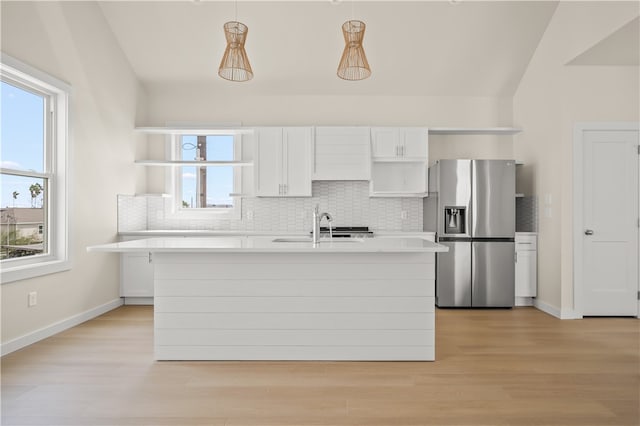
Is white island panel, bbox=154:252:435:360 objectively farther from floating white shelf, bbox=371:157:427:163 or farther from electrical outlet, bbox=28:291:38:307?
floating white shelf, bbox=371:157:427:163

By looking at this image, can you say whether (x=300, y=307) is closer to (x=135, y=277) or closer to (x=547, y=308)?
(x=135, y=277)

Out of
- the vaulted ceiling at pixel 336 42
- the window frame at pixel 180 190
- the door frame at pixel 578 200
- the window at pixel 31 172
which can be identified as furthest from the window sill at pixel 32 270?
the door frame at pixel 578 200

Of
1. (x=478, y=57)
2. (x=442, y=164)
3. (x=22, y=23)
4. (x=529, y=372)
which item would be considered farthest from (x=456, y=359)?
(x=22, y=23)

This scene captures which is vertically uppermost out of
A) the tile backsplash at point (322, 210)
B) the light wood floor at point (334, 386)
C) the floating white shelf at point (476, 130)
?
the floating white shelf at point (476, 130)

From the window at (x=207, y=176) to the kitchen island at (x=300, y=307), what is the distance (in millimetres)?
2698

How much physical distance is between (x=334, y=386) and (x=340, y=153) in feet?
10.7

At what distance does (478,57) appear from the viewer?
17.1 feet

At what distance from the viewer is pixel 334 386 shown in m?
2.68

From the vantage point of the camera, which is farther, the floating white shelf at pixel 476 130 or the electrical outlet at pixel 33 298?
the floating white shelf at pixel 476 130

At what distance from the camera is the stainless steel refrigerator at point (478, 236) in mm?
4984

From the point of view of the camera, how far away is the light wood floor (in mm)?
2289

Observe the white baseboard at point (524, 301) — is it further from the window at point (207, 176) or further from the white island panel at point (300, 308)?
the window at point (207, 176)

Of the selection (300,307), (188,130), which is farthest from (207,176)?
(300,307)

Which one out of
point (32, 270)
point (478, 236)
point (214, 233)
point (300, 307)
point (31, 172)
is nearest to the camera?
point (300, 307)
